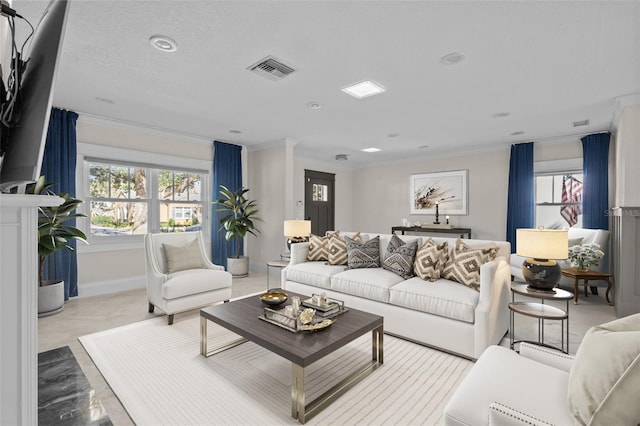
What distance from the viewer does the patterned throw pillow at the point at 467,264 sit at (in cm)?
281

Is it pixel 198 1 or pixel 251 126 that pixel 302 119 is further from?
pixel 198 1

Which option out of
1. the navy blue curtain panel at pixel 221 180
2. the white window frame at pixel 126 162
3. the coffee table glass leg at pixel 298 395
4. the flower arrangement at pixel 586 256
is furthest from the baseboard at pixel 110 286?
the flower arrangement at pixel 586 256

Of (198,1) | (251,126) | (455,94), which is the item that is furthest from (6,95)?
(251,126)

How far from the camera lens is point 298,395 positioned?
5.84ft

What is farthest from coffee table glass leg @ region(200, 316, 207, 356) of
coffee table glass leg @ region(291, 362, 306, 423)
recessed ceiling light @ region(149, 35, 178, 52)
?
recessed ceiling light @ region(149, 35, 178, 52)

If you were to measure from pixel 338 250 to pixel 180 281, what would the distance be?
1.89 meters

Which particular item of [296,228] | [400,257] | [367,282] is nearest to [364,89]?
[400,257]

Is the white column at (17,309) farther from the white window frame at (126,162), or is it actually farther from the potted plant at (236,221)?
the potted plant at (236,221)

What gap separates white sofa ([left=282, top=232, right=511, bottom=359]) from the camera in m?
2.47

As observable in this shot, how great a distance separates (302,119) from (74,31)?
265cm

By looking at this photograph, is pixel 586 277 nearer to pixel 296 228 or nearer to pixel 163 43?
pixel 296 228

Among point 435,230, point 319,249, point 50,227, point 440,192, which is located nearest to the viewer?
point 50,227

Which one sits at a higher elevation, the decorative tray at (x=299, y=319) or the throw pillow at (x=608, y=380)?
the throw pillow at (x=608, y=380)

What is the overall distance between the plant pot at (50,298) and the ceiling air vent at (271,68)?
3.39 metres
